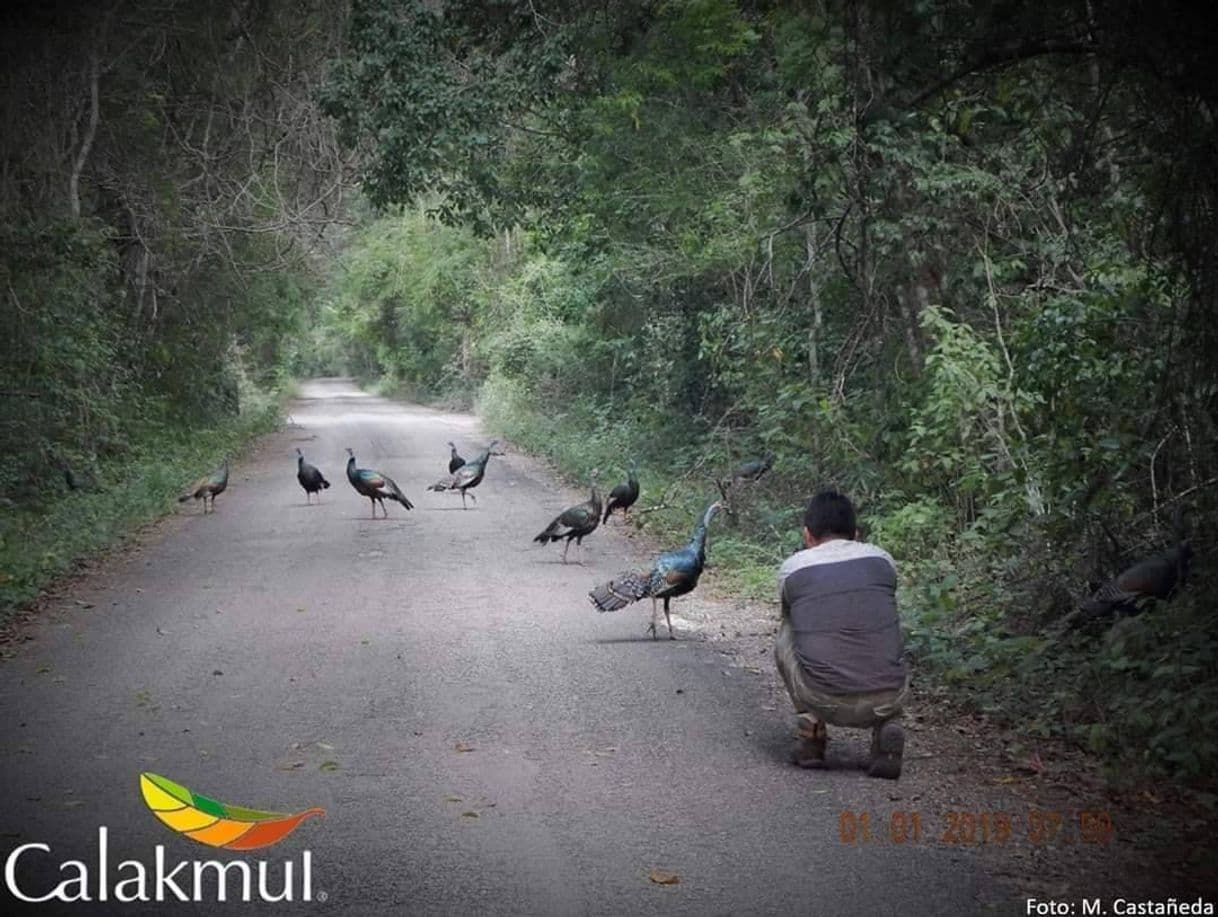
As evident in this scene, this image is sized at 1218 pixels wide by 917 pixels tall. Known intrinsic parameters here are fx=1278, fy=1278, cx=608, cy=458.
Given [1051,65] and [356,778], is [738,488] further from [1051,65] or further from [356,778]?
[356,778]

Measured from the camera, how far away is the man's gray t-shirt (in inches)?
252

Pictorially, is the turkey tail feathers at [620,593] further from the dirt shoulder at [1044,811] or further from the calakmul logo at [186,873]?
the calakmul logo at [186,873]

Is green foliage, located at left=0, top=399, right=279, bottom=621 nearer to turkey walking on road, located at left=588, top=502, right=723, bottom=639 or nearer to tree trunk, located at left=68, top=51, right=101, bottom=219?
tree trunk, located at left=68, top=51, right=101, bottom=219

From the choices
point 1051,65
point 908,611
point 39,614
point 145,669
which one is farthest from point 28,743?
point 1051,65

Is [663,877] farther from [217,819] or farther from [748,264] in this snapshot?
[748,264]

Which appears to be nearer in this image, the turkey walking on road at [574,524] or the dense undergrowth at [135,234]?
the turkey walking on road at [574,524]

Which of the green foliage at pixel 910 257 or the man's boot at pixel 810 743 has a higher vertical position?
the green foliage at pixel 910 257

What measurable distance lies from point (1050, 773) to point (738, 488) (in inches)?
369

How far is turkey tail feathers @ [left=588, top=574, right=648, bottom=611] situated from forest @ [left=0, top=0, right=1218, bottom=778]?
2.04m

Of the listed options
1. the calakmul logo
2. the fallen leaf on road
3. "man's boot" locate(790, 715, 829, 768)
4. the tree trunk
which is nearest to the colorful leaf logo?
the calakmul logo

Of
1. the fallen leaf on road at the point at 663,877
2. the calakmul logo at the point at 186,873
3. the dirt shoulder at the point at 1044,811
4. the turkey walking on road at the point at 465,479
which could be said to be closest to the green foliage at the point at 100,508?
the turkey walking on road at the point at 465,479

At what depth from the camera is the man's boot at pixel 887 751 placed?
20.6ft
